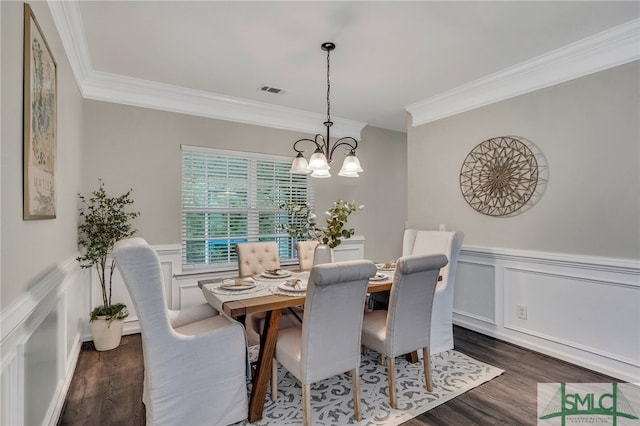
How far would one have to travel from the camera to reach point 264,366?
2.10 m

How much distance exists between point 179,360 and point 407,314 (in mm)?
1425

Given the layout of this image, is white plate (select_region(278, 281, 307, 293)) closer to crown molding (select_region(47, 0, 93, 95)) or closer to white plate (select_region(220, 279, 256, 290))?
white plate (select_region(220, 279, 256, 290))

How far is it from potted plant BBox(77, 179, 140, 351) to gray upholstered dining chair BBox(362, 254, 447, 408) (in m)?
2.36

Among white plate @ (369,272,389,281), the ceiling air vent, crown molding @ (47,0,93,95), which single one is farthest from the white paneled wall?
the ceiling air vent

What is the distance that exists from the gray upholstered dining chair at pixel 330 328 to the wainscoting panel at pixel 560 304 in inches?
80.3

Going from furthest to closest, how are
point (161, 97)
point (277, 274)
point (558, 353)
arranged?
point (161, 97)
point (558, 353)
point (277, 274)

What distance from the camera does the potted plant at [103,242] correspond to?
3.03 metres

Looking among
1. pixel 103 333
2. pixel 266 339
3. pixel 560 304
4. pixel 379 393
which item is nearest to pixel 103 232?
pixel 103 333

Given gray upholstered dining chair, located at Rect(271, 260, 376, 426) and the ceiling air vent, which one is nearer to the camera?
gray upholstered dining chair, located at Rect(271, 260, 376, 426)

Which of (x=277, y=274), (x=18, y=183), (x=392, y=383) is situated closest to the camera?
(x=18, y=183)

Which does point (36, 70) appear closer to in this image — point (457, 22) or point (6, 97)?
point (6, 97)

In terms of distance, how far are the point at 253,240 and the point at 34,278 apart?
2594 mm

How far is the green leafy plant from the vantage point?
3045 millimetres

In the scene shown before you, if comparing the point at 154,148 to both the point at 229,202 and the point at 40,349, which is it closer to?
the point at 229,202
